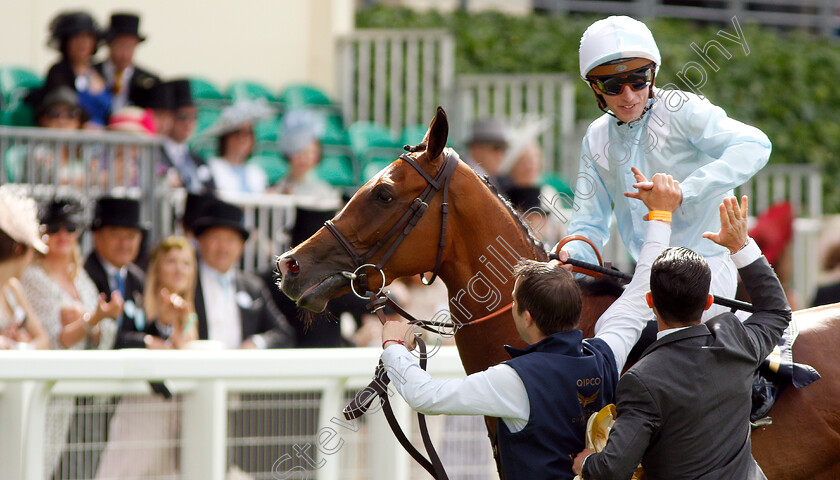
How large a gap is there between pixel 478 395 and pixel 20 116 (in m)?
5.20

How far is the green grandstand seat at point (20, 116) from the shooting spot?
662 centimetres

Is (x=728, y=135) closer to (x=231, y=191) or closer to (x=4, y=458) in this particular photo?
(x=4, y=458)

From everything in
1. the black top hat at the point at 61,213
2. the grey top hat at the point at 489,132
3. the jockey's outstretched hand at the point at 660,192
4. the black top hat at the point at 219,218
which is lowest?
the black top hat at the point at 219,218

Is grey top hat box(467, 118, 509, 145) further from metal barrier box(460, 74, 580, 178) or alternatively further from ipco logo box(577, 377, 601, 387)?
ipco logo box(577, 377, 601, 387)

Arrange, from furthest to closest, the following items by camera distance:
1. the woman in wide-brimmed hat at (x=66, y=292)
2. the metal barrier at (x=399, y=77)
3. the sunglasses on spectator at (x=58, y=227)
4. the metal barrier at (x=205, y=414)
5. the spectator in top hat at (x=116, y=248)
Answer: the metal barrier at (x=399, y=77) < the spectator in top hat at (x=116, y=248) < the sunglasses on spectator at (x=58, y=227) < the woman in wide-brimmed hat at (x=66, y=292) < the metal barrier at (x=205, y=414)

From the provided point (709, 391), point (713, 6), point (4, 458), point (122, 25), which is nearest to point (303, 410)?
point (4, 458)

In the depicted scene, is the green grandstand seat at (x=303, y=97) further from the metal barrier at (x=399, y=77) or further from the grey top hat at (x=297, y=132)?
the grey top hat at (x=297, y=132)

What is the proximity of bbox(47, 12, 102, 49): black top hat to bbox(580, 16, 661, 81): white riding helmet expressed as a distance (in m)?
5.22

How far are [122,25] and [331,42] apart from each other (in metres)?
3.26

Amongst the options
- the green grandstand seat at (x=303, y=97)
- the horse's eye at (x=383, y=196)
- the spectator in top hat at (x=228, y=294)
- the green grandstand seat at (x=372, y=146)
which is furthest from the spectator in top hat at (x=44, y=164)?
the horse's eye at (x=383, y=196)

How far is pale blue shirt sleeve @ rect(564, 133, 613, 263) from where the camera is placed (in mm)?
3143

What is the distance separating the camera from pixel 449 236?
2.93 m

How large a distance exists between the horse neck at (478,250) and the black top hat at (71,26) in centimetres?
507

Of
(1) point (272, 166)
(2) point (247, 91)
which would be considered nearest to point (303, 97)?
(2) point (247, 91)
